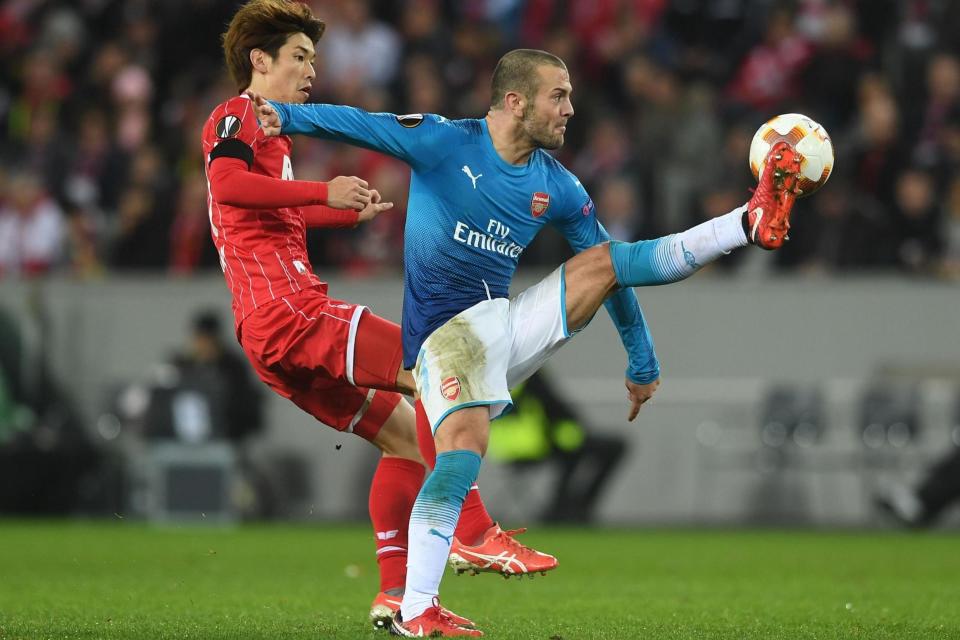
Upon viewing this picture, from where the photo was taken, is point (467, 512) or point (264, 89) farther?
point (264, 89)

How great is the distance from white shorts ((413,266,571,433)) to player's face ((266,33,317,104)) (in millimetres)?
1210

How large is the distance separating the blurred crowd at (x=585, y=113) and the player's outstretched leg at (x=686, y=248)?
7.71 metres

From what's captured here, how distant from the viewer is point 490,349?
5.95 m

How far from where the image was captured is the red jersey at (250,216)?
601 centimetres

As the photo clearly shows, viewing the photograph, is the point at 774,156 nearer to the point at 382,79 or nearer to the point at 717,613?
the point at 717,613

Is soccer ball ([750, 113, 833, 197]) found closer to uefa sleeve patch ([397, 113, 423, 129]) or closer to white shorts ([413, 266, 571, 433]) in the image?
white shorts ([413, 266, 571, 433])

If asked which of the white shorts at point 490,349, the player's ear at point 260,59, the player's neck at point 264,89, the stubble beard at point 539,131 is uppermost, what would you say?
the player's ear at point 260,59

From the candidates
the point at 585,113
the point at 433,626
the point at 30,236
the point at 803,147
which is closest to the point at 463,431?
the point at 433,626

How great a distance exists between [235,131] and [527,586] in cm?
373

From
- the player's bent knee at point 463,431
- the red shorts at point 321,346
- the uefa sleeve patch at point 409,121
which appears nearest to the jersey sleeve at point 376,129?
the uefa sleeve patch at point 409,121

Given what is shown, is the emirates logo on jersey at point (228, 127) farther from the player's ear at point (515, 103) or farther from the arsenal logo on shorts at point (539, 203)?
the arsenal logo on shorts at point (539, 203)

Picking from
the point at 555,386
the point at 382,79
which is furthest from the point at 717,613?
the point at 382,79

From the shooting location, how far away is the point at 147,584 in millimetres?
8430

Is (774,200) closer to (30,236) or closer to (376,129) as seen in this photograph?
(376,129)
